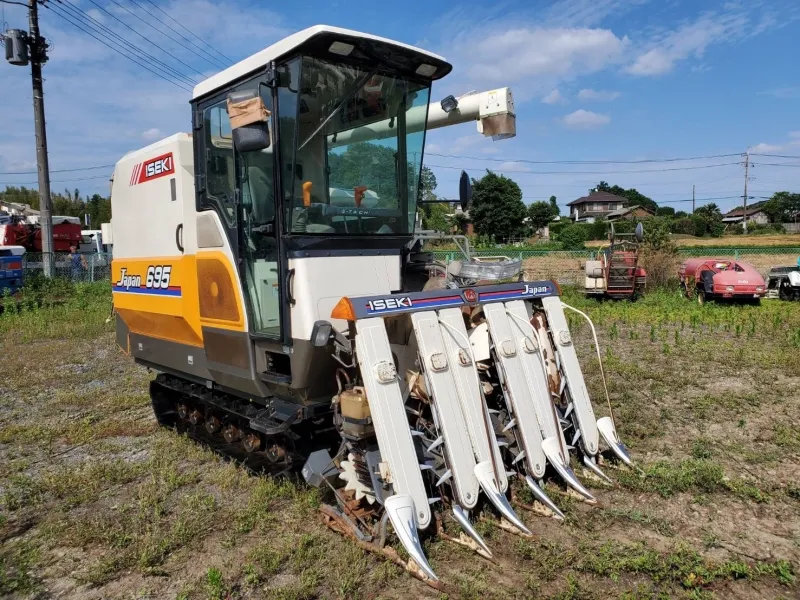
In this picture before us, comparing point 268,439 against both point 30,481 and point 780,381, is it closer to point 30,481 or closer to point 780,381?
point 30,481

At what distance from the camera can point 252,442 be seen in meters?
5.04

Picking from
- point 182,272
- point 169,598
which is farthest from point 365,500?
point 182,272

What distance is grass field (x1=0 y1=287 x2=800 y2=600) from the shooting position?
326 centimetres

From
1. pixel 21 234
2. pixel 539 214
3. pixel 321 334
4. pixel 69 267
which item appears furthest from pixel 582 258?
pixel 539 214

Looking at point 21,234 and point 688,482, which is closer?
point 688,482

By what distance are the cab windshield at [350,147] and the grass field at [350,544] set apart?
6.57ft

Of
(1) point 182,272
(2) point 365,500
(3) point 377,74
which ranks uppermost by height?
(3) point 377,74

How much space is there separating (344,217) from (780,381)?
5.81 m

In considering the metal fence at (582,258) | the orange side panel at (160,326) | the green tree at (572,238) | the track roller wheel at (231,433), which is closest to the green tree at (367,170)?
the orange side panel at (160,326)

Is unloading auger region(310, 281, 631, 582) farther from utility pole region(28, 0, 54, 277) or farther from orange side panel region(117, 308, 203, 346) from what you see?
utility pole region(28, 0, 54, 277)

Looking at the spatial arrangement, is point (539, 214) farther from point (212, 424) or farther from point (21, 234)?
point (212, 424)

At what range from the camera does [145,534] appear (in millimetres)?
3951

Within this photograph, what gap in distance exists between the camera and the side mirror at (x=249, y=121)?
3.85 meters

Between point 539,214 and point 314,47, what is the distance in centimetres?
5754
